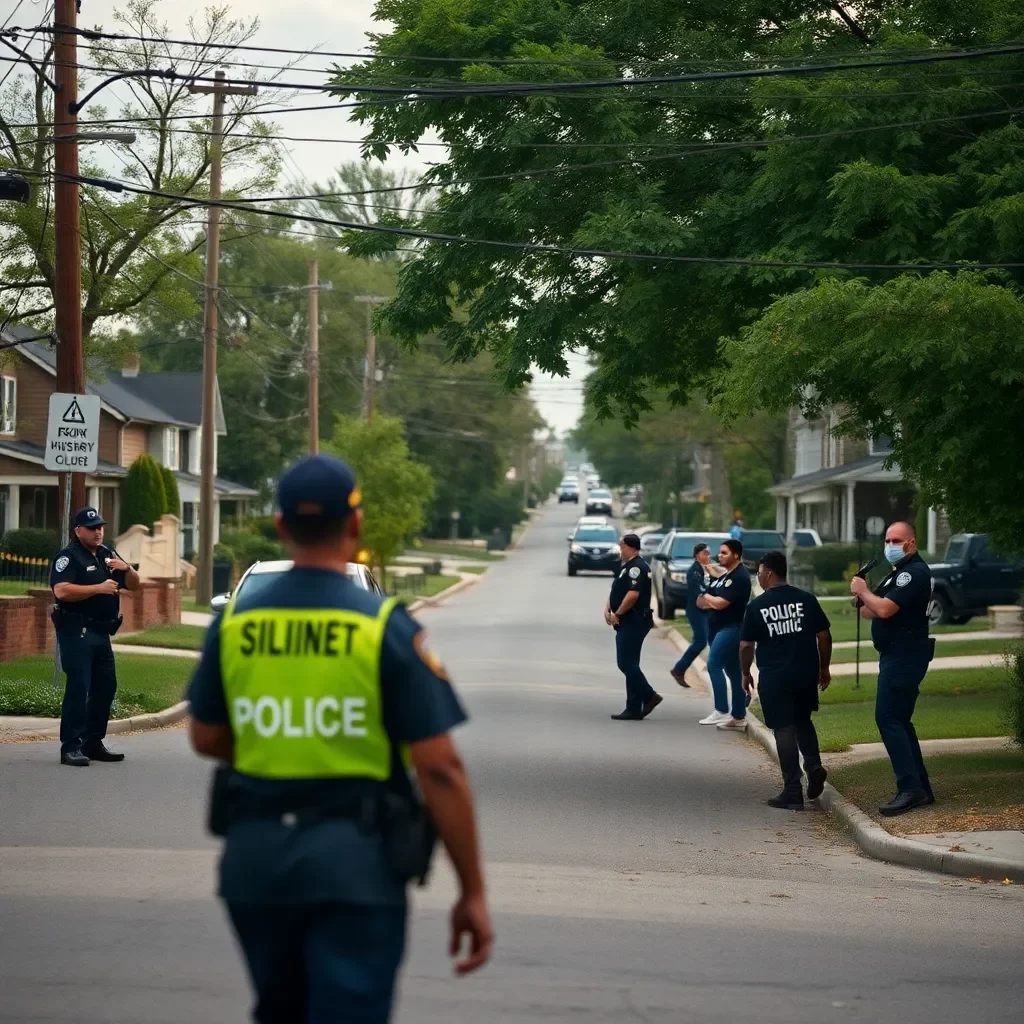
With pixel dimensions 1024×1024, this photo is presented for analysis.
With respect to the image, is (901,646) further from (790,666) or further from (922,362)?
(922,362)

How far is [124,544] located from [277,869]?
126 feet

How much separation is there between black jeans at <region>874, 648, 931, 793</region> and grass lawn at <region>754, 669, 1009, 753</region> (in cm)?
311

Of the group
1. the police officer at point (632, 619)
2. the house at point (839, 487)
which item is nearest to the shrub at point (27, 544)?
the house at point (839, 487)

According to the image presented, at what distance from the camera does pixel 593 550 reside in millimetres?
57125

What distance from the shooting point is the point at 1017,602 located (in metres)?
34.3

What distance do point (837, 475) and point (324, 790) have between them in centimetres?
5208

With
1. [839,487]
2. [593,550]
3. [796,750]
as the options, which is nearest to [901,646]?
[796,750]

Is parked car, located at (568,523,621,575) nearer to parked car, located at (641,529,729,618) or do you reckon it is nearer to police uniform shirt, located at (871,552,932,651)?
parked car, located at (641,529,729,618)

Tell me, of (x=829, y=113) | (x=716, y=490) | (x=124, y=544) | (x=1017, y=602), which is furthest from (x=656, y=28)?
(x=716, y=490)

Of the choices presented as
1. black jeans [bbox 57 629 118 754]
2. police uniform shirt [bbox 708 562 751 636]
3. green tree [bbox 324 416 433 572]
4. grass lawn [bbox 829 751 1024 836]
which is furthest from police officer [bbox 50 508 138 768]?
green tree [bbox 324 416 433 572]

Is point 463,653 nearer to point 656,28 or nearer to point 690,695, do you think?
point 690,695

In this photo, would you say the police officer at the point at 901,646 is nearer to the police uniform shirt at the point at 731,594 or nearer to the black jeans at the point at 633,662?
the police uniform shirt at the point at 731,594

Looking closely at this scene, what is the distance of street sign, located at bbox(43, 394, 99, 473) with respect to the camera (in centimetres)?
1761

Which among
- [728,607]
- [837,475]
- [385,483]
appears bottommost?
[728,607]
